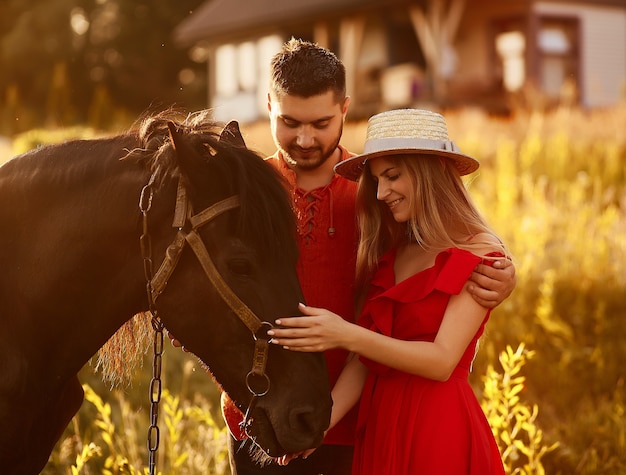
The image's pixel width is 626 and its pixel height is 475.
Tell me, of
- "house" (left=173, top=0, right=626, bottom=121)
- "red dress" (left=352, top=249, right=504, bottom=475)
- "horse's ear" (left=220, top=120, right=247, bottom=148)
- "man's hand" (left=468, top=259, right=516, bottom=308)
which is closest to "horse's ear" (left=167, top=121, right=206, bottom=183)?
"horse's ear" (left=220, top=120, right=247, bottom=148)

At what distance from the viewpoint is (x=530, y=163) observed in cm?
952

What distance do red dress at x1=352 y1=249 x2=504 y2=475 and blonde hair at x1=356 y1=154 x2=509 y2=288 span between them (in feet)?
0.32

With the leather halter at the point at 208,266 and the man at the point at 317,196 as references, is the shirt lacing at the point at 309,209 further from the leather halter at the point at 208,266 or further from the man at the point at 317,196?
the leather halter at the point at 208,266

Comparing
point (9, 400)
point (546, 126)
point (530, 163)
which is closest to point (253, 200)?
point (9, 400)

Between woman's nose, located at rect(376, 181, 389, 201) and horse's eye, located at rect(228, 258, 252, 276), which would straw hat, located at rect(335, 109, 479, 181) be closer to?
woman's nose, located at rect(376, 181, 389, 201)

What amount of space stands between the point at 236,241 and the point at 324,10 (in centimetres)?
2024

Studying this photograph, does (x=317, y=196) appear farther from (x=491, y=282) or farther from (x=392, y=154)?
(x=491, y=282)

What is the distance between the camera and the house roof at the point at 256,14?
21.4 meters

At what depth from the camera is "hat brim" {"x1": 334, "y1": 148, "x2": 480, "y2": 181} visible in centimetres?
293

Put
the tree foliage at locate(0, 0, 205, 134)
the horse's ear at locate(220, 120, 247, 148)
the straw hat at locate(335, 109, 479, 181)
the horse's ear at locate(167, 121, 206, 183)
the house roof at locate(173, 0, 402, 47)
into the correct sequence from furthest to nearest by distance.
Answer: the tree foliage at locate(0, 0, 205, 134)
the house roof at locate(173, 0, 402, 47)
the straw hat at locate(335, 109, 479, 181)
the horse's ear at locate(220, 120, 247, 148)
the horse's ear at locate(167, 121, 206, 183)

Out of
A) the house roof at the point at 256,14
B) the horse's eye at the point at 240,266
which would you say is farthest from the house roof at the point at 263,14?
the horse's eye at the point at 240,266

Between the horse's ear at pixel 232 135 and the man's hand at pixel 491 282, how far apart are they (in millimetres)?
955

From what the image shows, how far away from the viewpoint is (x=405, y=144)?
2912mm

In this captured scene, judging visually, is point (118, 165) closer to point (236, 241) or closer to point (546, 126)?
point (236, 241)
